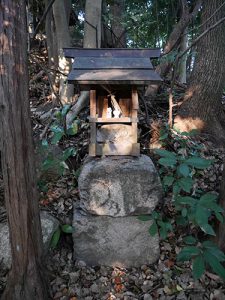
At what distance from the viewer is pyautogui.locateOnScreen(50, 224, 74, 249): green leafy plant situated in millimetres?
2949

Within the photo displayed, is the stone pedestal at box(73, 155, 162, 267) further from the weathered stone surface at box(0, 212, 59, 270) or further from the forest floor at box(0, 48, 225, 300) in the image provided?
the weathered stone surface at box(0, 212, 59, 270)

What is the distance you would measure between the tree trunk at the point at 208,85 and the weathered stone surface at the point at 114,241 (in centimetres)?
177

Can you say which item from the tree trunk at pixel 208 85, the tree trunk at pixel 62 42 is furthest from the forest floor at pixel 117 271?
the tree trunk at pixel 62 42

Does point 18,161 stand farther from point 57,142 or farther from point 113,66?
point 57,142

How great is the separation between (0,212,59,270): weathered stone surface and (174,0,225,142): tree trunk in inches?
88.9

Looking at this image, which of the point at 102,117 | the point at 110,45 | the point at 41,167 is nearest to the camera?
the point at 102,117

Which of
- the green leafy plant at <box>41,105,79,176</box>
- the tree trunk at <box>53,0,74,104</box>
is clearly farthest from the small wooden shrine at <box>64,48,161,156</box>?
the tree trunk at <box>53,0,74,104</box>

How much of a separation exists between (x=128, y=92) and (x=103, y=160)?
2.80 feet

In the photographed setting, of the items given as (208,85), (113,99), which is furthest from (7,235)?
(208,85)

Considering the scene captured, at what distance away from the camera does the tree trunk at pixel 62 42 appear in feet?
15.9

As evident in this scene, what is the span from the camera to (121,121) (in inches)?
120

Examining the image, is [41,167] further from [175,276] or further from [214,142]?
[214,142]

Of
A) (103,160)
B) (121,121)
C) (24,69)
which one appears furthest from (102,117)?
(24,69)

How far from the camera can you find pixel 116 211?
3027 mm
